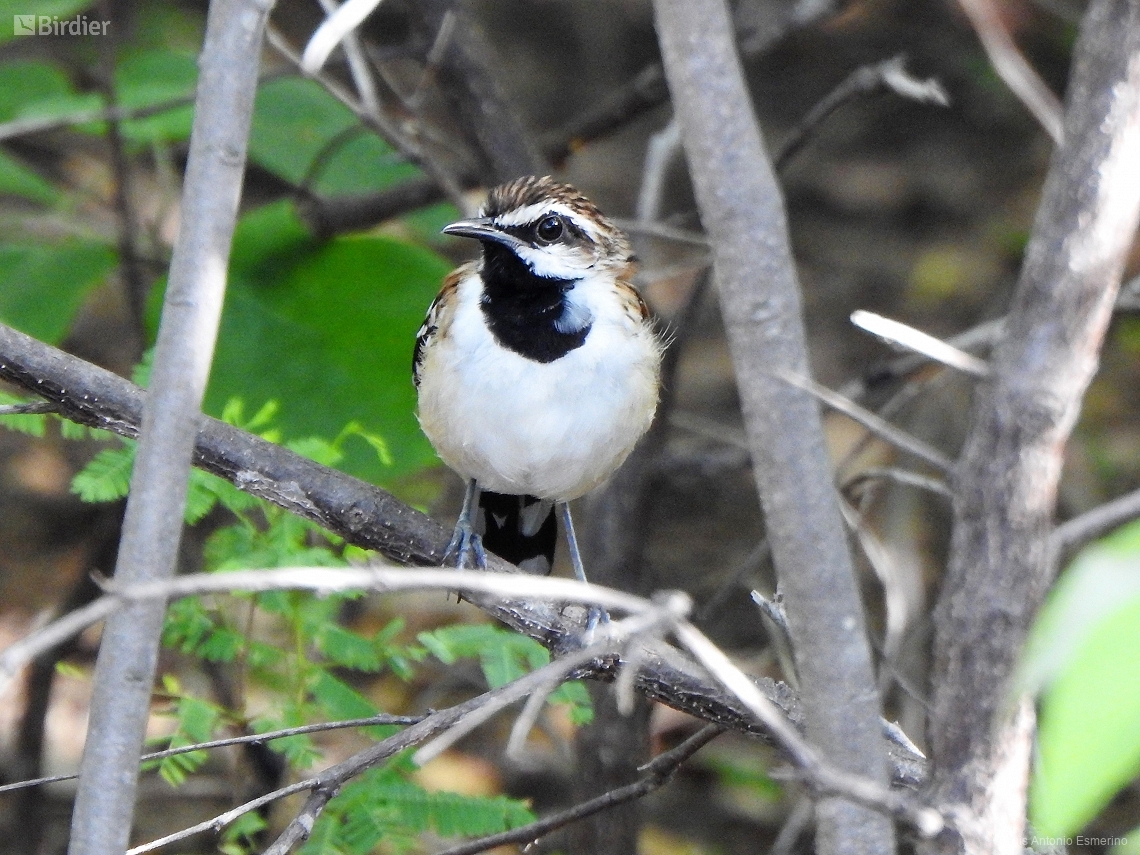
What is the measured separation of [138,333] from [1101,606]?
517 centimetres

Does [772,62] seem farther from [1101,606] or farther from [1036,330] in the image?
[1101,606]

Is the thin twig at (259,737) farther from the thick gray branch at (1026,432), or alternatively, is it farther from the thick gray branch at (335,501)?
the thick gray branch at (1026,432)

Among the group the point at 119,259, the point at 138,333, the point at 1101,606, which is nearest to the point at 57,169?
the point at 138,333

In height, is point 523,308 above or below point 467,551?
above

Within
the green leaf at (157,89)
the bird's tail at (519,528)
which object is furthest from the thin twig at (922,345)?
the green leaf at (157,89)

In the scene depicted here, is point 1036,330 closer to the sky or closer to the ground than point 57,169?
closer to the ground

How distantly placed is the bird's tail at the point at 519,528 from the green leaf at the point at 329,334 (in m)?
0.44

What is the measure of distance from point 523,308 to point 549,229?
28 centimetres

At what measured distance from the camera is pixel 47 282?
4.71 metres

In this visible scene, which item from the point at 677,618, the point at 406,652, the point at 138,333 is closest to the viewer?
the point at 677,618

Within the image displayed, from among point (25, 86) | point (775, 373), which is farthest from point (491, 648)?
point (25, 86)

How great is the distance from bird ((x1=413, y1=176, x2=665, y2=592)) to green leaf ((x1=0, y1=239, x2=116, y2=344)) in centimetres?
132

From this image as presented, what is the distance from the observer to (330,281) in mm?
4945

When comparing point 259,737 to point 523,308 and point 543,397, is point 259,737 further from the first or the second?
point 523,308
